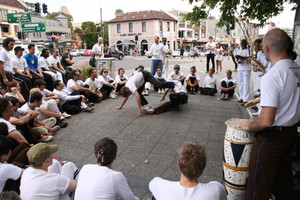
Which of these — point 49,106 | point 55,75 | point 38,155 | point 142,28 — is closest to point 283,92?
point 38,155

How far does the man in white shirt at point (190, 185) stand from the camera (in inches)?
76.8

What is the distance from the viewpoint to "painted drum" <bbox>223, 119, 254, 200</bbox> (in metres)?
2.65

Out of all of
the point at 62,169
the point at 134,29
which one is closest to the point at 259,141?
the point at 62,169

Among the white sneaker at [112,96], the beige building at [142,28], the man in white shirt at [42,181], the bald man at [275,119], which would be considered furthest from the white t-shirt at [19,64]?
the beige building at [142,28]

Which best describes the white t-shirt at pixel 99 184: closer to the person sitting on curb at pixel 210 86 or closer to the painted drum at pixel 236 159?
the painted drum at pixel 236 159

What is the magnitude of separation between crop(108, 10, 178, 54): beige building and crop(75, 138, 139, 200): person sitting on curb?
51.9m

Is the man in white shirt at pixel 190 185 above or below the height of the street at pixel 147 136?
above

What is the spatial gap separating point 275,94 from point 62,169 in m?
2.34

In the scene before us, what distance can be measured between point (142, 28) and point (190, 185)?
186 ft

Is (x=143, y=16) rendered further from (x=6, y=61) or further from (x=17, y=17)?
(x=6, y=61)

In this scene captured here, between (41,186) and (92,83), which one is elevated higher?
(92,83)

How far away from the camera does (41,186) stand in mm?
2418

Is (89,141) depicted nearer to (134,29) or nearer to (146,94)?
(146,94)

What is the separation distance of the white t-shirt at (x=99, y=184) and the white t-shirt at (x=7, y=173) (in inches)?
34.5
